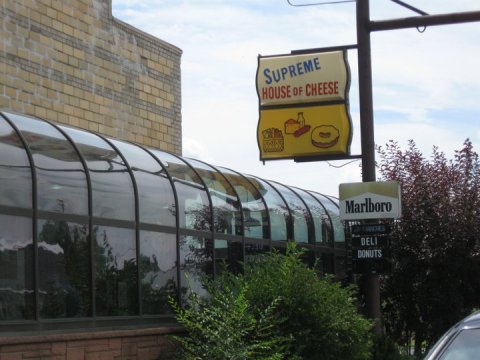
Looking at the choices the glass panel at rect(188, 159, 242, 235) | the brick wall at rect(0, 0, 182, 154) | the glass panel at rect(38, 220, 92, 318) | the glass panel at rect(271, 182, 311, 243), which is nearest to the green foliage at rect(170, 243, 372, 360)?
the glass panel at rect(38, 220, 92, 318)

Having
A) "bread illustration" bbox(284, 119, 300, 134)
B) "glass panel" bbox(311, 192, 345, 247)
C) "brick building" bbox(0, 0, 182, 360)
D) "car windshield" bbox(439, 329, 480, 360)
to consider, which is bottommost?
"car windshield" bbox(439, 329, 480, 360)

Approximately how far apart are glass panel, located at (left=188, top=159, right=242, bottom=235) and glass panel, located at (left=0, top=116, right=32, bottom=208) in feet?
15.5

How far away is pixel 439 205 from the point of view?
20.1 m

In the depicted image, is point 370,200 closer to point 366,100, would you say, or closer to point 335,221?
point 366,100

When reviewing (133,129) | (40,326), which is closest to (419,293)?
(133,129)

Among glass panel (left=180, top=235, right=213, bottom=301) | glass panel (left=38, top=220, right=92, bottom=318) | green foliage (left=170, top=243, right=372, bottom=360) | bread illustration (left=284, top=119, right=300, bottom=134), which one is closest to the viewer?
glass panel (left=38, top=220, right=92, bottom=318)

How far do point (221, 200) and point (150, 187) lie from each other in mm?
2305

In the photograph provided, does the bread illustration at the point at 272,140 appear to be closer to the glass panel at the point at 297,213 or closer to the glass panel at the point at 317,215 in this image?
the glass panel at the point at 297,213

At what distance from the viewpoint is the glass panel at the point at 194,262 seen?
48.6ft

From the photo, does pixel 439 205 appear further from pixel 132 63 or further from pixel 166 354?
pixel 166 354

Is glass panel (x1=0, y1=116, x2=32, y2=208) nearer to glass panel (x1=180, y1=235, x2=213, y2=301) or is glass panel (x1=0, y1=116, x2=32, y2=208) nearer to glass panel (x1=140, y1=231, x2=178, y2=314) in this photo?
glass panel (x1=140, y1=231, x2=178, y2=314)

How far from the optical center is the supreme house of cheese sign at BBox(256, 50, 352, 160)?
1786 centimetres

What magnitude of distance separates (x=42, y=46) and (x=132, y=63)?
3248mm

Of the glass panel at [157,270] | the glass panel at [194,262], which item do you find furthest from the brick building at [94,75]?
the glass panel at [194,262]
